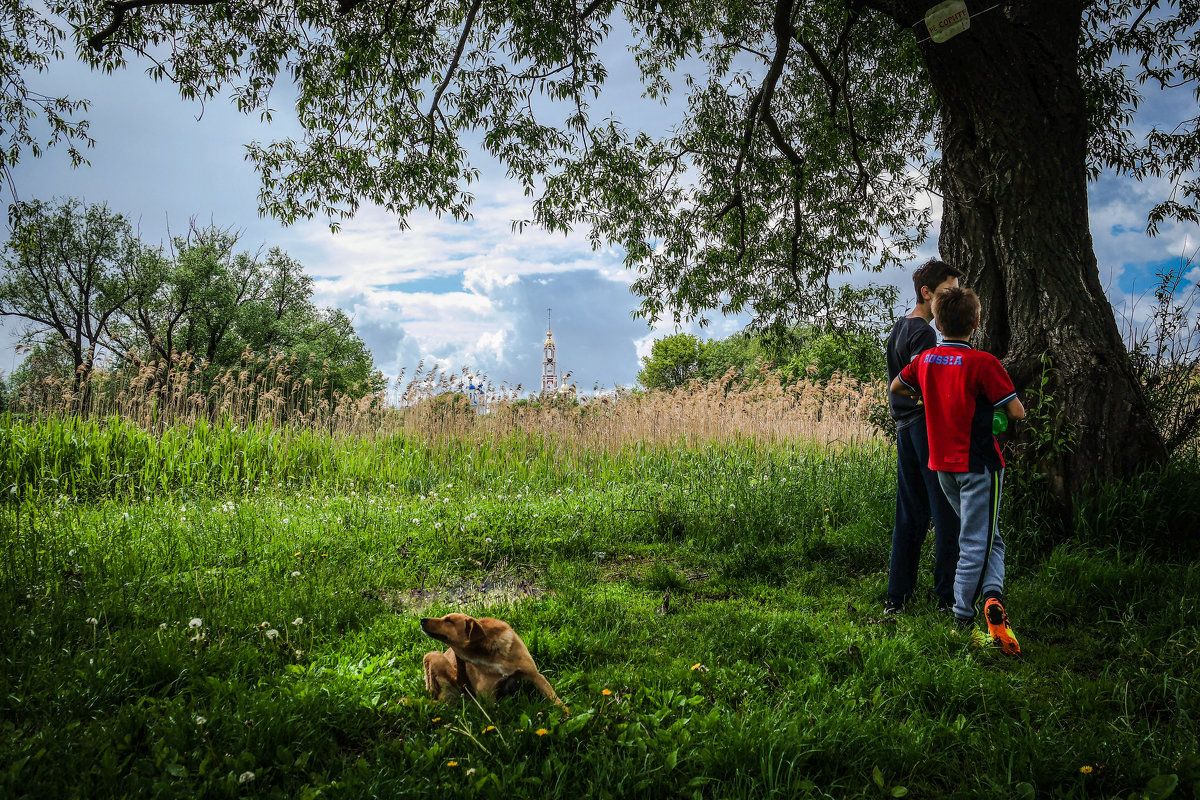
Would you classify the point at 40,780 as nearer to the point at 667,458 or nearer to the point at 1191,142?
the point at 667,458

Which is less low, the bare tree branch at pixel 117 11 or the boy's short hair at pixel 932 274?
the bare tree branch at pixel 117 11

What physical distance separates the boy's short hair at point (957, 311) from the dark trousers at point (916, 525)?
21.7 inches

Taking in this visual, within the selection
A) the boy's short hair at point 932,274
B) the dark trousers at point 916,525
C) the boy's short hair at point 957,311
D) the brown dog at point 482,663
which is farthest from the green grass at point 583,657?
the boy's short hair at point 932,274

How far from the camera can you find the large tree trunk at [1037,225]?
478 centimetres

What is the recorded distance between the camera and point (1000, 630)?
3.33 metres

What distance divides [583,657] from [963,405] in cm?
242

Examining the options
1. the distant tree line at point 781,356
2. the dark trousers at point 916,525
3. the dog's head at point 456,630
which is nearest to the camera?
the dog's head at point 456,630

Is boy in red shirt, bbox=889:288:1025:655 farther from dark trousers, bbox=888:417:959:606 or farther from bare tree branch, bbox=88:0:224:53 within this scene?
bare tree branch, bbox=88:0:224:53

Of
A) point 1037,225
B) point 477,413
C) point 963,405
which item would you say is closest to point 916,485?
point 963,405

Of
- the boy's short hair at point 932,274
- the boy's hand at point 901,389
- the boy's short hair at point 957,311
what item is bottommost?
the boy's hand at point 901,389

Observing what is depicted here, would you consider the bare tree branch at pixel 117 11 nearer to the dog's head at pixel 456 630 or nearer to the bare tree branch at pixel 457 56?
the bare tree branch at pixel 457 56

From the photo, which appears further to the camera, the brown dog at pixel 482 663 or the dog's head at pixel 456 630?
the brown dog at pixel 482 663

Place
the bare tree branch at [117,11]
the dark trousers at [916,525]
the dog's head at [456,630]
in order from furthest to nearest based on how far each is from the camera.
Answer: the bare tree branch at [117,11] < the dark trousers at [916,525] < the dog's head at [456,630]

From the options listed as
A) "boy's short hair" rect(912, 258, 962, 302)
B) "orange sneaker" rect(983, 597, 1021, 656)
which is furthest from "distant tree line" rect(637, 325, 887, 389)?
"orange sneaker" rect(983, 597, 1021, 656)
